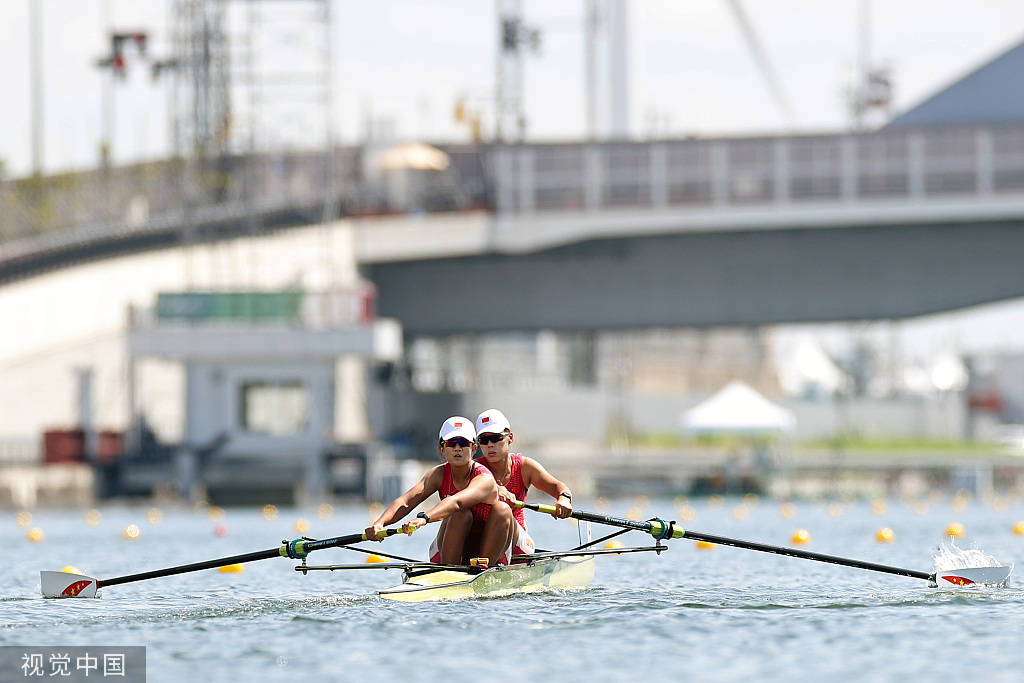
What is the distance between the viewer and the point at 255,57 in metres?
65.3

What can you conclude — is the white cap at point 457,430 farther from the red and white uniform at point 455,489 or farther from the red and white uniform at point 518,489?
the red and white uniform at point 518,489

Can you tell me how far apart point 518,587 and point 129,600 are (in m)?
4.52

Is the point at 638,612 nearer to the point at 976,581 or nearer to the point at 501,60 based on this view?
the point at 976,581

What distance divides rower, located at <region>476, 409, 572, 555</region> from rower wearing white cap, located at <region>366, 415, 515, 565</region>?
0.28 metres

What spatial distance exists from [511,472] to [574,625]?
3605 millimetres

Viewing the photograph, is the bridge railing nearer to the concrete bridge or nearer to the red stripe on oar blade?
the concrete bridge

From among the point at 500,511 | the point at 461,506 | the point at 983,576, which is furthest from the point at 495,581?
the point at 983,576

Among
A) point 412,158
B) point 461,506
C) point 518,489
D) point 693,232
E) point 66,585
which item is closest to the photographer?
point 461,506

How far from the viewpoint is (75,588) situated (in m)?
19.5

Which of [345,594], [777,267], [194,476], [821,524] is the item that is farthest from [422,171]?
[345,594]

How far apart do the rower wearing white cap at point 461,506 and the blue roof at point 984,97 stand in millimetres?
48799

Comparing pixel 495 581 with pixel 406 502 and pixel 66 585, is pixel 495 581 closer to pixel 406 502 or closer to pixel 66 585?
pixel 406 502

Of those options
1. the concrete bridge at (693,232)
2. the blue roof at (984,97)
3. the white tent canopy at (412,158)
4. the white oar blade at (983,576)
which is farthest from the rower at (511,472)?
the blue roof at (984,97)

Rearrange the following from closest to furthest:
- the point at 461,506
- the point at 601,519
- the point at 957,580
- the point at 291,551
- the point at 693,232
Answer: the point at 291,551, the point at 461,506, the point at 957,580, the point at 601,519, the point at 693,232
